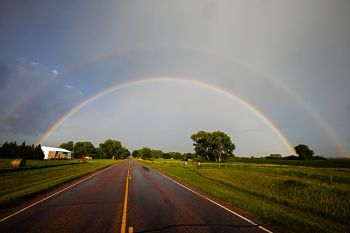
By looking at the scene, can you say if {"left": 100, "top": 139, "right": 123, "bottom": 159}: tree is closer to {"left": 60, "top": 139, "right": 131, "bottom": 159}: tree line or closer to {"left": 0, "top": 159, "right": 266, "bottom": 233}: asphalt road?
{"left": 60, "top": 139, "right": 131, "bottom": 159}: tree line

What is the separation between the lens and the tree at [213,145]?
438 feet

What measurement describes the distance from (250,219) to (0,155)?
112m

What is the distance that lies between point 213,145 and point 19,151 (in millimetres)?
87461

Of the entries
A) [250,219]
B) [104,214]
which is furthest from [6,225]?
[250,219]

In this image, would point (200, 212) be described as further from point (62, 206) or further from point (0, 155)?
point (0, 155)

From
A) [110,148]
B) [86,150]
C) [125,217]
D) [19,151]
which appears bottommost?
[125,217]

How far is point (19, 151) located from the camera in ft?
316

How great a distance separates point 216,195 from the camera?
15.5 meters

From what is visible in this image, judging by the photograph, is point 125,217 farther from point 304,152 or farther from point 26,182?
point 304,152

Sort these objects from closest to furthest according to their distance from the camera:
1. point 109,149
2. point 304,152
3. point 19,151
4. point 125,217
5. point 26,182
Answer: point 125,217 < point 26,182 < point 19,151 < point 304,152 < point 109,149

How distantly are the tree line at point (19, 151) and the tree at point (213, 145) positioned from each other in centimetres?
7411

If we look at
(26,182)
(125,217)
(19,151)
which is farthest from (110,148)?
(125,217)

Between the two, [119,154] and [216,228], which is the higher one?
[119,154]

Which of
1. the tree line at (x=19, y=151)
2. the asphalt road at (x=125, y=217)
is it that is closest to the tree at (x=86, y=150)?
the tree line at (x=19, y=151)
